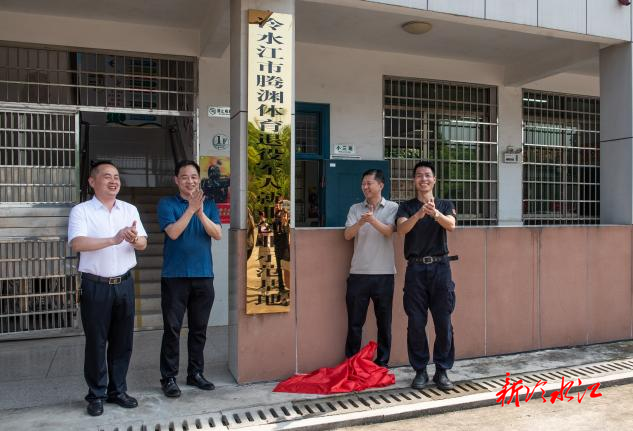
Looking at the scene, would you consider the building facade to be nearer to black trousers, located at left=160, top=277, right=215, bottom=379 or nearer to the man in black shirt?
black trousers, located at left=160, top=277, right=215, bottom=379

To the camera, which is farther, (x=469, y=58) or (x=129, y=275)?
(x=469, y=58)

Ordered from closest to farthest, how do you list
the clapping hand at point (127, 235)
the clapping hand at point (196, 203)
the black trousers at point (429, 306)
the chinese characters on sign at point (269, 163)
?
the clapping hand at point (127, 235) < the clapping hand at point (196, 203) < the black trousers at point (429, 306) < the chinese characters on sign at point (269, 163)

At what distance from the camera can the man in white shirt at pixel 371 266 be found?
4.63m

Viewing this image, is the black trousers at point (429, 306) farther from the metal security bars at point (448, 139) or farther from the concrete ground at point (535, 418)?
the metal security bars at point (448, 139)

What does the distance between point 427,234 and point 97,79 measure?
177 inches

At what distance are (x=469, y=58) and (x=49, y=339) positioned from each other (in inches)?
270

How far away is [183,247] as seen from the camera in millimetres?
4211

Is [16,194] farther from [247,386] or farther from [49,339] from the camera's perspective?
[247,386]

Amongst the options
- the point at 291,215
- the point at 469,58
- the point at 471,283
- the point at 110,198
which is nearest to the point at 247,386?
the point at 291,215

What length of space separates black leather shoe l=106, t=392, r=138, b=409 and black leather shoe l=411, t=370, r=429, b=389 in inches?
89.1

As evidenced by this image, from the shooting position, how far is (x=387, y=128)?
7.78m

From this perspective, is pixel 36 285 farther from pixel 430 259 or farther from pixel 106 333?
pixel 430 259

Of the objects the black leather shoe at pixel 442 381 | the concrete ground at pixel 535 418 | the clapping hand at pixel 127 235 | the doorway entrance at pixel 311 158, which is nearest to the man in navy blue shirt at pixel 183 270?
the clapping hand at pixel 127 235

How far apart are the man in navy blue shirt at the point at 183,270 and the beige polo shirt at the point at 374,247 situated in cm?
125
